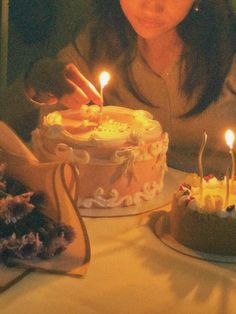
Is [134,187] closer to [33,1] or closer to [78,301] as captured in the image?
[78,301]

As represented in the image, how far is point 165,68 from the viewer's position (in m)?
1.58

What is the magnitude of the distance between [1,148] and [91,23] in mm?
575

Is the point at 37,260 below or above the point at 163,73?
below

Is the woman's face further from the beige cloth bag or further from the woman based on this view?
the beige cloth bag

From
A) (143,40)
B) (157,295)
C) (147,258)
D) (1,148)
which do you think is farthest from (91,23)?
(157,295)

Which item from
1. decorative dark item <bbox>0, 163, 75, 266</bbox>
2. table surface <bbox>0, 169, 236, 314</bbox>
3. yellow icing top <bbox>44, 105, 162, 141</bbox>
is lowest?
table surface <bbox>0, 169, 236, 314</bbox>

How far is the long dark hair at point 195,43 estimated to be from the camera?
150 cm

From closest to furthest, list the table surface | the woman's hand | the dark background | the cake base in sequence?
1. the table surface
2. the cake base
3. the woman's hand
4. the dark background

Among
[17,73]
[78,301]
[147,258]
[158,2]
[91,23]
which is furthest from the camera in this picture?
[17,73]

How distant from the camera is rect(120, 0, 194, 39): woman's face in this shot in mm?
1508

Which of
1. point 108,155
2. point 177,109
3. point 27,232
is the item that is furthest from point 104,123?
point 27,232

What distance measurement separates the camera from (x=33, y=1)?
5.52 feet

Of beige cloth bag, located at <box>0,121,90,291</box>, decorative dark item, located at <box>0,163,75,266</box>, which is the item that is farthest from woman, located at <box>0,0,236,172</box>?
decorative dark item, located at <box>0,163,75,266</box>

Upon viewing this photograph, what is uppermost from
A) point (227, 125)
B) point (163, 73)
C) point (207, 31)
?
point (207, 31)
